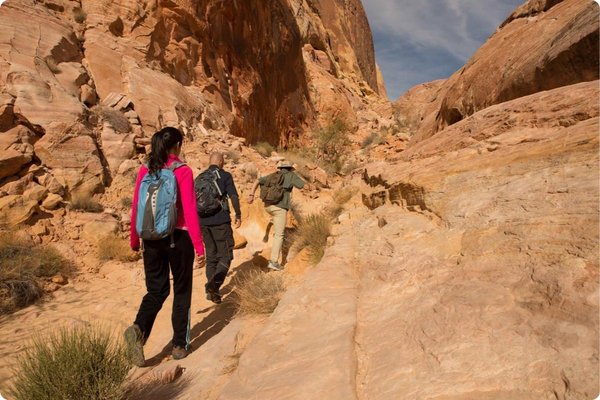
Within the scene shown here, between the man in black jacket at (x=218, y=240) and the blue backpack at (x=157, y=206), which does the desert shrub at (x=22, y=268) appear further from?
the blue backpack at (x=157, y=206)

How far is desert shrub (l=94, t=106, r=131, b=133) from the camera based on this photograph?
767 cm

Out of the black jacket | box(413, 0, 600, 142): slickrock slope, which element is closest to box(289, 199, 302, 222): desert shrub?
the black jacket

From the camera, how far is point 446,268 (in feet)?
6.74

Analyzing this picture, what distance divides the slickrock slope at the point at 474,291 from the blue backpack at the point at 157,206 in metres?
1.00

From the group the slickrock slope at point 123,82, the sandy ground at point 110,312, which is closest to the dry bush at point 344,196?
the sandy ground at point 110,312

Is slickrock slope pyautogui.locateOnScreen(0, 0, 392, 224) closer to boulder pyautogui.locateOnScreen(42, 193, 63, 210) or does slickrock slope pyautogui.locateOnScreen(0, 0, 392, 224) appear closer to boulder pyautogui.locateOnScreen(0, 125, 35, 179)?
boulder pyautogui.locateOnScreen(0, 125, 35, 179)

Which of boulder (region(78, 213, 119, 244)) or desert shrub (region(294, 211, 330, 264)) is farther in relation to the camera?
boulder (region(78, 213, 119, 244))

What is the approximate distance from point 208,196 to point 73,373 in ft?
7.04

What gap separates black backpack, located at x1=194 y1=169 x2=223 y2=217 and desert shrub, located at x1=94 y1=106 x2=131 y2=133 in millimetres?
5028

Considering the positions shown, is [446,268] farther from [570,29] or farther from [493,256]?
[570,29]

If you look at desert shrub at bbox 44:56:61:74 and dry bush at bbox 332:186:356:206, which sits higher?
desert shrub at bbox 44:56:61:74

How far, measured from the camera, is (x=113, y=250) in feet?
17.9

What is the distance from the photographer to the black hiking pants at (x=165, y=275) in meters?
2.55

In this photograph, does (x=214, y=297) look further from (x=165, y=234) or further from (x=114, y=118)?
(x=114, y=118)
